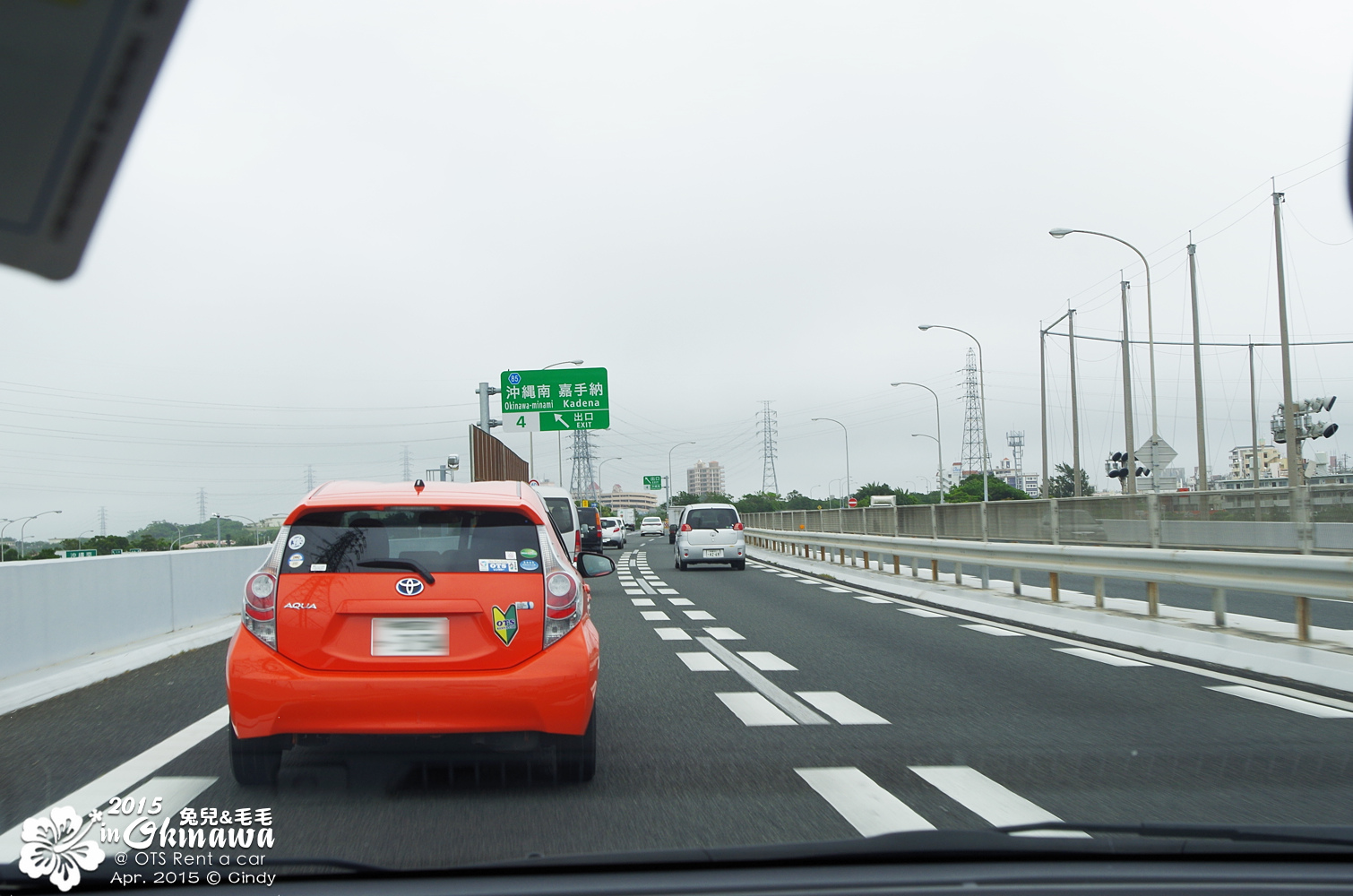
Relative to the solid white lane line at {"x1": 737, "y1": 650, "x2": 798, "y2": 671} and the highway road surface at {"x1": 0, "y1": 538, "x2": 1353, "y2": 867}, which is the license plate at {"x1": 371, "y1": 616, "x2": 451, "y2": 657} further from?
the solid white lane line at {"x1": 737, "y1": 650, "x2": 798, "y2": 671}

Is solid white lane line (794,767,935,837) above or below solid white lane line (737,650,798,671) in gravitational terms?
above

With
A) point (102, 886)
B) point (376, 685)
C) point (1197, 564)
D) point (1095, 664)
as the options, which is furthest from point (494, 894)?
point (1197, 564)

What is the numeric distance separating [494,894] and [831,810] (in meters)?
2.17

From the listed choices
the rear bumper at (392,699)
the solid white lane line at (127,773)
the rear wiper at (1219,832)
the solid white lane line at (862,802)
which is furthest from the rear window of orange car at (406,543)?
the rear wiper at (1219,832)

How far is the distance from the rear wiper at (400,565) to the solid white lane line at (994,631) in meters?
8.31

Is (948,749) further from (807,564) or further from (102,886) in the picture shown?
(807,564)

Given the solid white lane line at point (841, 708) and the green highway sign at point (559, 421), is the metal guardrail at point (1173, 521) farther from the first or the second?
the green highway sign at point (559, 421)

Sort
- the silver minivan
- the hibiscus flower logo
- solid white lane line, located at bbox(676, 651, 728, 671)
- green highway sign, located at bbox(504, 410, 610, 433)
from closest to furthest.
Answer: the hibiscus flower logo < solid white lane line, located at bbox(676, 651, 728, 671) < the silver minivan < green highway sign, located at bbox(504, 410, 610, 433)

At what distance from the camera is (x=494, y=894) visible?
113 inches

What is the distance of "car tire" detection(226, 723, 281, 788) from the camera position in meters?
4.96

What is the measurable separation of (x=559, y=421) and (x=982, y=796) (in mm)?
34670

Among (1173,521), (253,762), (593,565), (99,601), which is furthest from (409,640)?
(1173,521)

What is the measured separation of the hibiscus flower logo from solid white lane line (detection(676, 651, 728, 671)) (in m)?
6.21

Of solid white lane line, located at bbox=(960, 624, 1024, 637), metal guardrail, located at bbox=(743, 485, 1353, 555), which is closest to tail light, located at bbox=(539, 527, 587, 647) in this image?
solid white lane line, located at bbox=(960, 624, 1024, 637)
